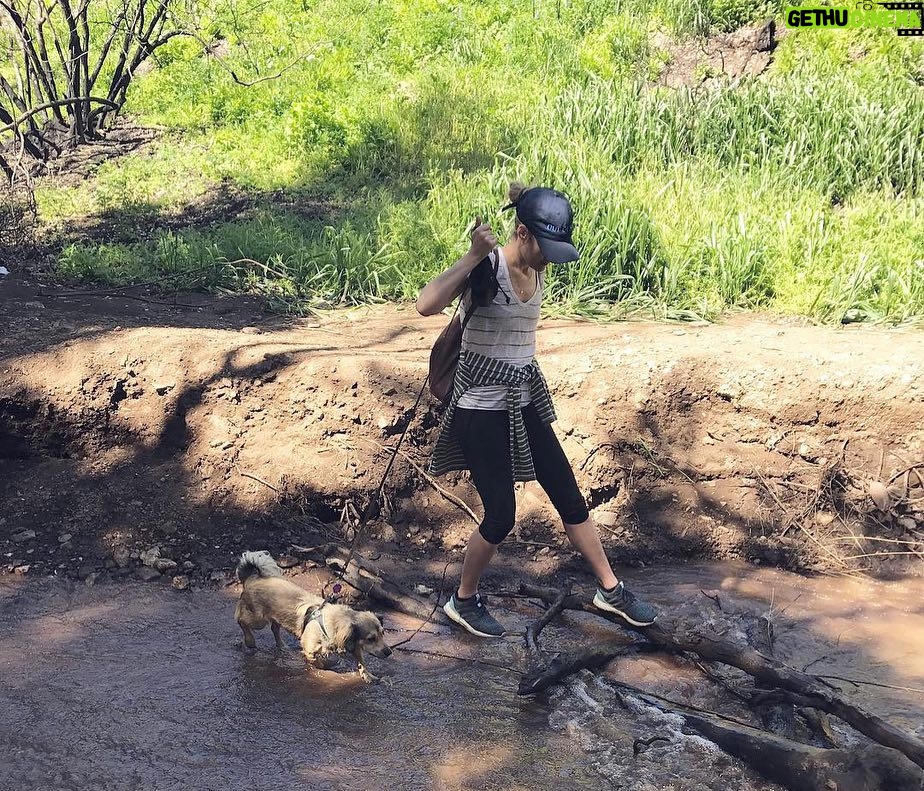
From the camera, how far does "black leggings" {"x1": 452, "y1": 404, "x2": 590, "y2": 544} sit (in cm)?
385

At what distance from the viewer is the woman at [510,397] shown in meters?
3.51

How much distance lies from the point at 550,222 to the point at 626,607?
171 cm

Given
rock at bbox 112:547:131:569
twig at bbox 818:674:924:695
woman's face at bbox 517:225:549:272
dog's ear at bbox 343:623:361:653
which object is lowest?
twig at bbox 818:674:924:695

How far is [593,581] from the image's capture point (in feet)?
16.8

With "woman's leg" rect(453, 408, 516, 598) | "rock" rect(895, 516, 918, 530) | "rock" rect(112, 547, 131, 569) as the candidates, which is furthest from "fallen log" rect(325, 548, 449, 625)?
"rock" rect(895, 516, 918, 530)

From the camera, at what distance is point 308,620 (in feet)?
12.7

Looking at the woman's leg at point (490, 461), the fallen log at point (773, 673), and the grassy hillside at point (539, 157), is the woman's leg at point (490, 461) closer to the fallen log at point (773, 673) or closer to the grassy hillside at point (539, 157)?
the fallen log at point (773, 673)

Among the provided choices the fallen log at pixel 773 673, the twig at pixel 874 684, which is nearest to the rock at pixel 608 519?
the fallen log at pixel 773 673

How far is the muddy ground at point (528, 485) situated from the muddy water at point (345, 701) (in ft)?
2.10

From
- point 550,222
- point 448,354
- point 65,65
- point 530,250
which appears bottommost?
point 448,354

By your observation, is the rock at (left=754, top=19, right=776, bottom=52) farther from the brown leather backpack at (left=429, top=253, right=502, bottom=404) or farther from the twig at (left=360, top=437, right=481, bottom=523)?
the brown leather backpack at (left=429, top=253, right=502, bottom=404)

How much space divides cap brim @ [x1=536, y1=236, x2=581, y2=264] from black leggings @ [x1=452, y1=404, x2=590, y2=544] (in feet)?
2.23

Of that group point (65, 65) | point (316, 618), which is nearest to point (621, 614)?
point (316, 618)

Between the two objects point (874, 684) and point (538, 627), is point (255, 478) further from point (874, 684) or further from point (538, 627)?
point (874, 684)
